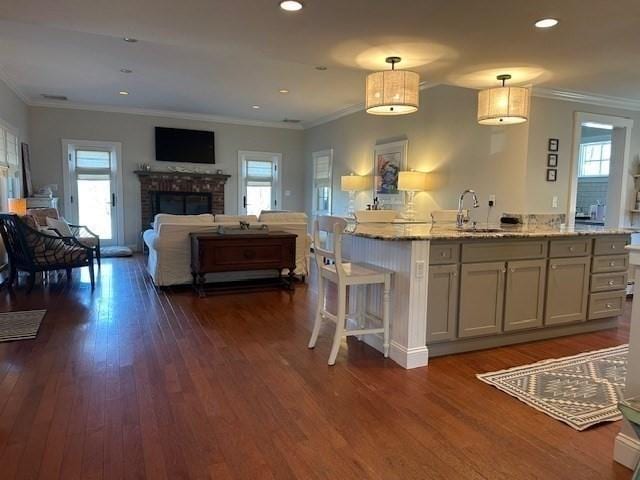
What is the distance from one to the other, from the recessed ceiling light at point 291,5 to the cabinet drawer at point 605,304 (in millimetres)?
3312

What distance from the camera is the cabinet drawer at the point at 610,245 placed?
3.68 meters

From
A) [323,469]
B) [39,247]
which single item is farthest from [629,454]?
[39,247]

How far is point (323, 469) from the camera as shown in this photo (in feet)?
6.06

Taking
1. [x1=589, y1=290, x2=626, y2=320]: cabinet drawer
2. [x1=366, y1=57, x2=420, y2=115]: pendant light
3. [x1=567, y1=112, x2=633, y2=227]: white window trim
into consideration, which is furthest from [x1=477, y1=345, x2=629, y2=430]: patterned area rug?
[x1=567, y1=112, x2=633, y2=227]: white window trim

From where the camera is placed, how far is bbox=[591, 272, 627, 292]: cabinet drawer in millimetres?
3727

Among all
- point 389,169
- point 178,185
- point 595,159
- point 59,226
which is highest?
point 595,159

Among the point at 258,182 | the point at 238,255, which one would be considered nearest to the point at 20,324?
the point at 238,255

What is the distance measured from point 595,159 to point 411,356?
6934 millimetres

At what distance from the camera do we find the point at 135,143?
839 centimetres

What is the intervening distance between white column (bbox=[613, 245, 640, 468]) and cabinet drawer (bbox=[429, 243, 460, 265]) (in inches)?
45.8

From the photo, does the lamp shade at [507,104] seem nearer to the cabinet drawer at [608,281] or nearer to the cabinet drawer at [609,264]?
the cabinet drawer at [609,264]

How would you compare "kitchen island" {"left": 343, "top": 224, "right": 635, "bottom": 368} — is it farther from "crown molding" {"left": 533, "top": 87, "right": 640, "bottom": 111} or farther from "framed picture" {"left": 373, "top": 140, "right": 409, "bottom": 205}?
"framed picture" {"left": 373, "top": 140, "right": 409, "bottom": 205}

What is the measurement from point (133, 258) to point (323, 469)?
21.5ft

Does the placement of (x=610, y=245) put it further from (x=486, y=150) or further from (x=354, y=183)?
(x=354, y=183)
